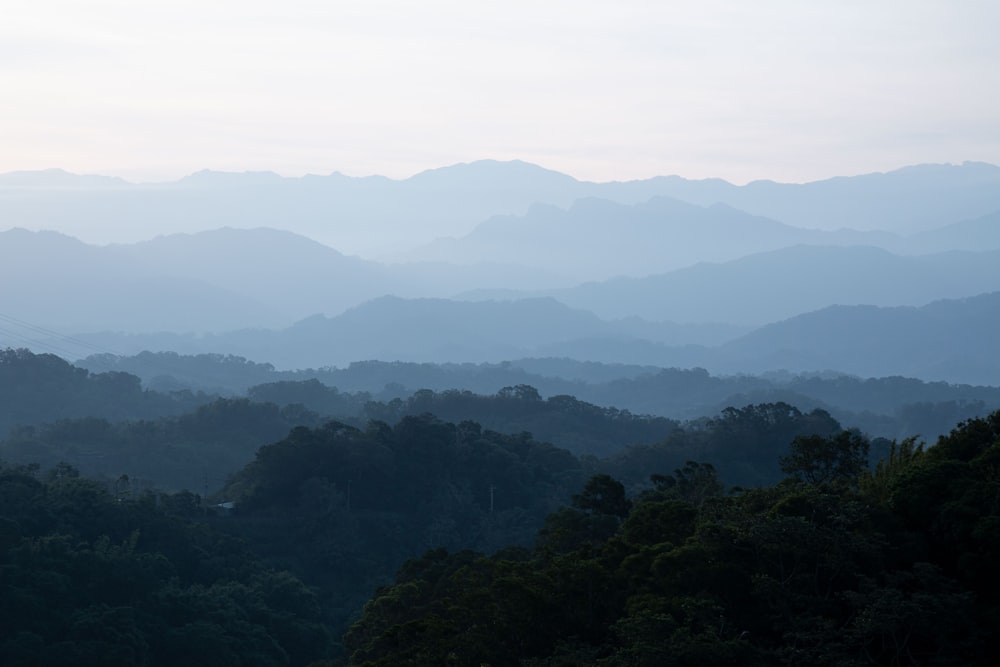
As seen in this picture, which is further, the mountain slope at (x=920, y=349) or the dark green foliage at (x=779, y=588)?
the mountain slope at (x=920, y=349)

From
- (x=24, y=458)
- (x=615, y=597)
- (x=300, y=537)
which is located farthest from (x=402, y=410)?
(x=615, y=597)

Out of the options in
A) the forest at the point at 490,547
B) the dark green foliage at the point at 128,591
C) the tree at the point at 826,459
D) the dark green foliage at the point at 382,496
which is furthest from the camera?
the dark green foliage at the point at 382,496

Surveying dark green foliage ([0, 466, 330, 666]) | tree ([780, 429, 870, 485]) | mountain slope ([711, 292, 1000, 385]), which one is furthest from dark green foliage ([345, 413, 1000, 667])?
mountain slope ([711, 292, 1000, 385])

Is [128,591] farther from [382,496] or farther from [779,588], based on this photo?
[779,588]

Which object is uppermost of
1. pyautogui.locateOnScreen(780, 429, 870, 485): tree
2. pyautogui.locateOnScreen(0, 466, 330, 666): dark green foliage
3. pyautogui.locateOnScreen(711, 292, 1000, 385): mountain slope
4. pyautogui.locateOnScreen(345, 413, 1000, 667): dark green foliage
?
pyautogui.locateOnScreen(711, 292, 1000, 385): mountain slope

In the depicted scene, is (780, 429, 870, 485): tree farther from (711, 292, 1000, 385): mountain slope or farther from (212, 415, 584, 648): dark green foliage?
(711, 292, 1000, 385): mountain slope

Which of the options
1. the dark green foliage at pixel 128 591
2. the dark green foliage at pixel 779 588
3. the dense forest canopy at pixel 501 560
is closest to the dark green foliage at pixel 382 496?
the dense forest canopy at pixel 501 560

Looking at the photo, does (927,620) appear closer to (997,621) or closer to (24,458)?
(997,621)

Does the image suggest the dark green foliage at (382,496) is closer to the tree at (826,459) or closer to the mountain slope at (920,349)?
the tree at (826,459)
